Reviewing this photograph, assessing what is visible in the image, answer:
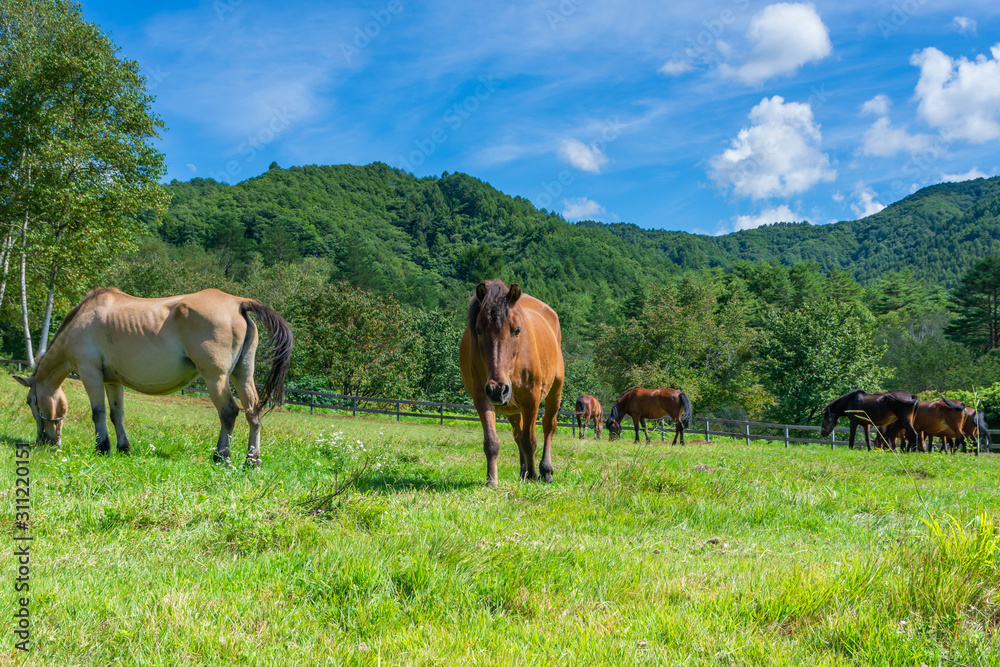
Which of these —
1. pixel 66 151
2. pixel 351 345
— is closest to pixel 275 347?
pixel 66 151

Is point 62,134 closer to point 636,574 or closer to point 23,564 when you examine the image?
point 23,564

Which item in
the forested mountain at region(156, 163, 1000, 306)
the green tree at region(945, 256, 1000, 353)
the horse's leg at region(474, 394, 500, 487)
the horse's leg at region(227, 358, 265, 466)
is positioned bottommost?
the horse's leg at region(474, 394, 500, 487)

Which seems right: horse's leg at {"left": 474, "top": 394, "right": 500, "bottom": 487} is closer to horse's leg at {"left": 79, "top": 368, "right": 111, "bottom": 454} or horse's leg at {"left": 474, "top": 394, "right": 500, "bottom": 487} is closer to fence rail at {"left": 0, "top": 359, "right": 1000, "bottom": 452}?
horse's leg at {"left": 79, "top": 368, "right": 111, "bottom": 454}

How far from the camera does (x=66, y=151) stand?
21547mm

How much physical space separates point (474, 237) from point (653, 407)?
10016cm

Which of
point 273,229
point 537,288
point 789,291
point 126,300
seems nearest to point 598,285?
point 537,288

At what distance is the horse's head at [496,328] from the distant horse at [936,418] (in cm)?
1613

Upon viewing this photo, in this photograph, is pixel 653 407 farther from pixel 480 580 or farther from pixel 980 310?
pixel 980 310

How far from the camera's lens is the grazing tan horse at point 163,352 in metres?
6.43

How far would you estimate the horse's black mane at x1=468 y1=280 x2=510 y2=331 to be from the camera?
5305 millimetres

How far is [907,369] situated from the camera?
145 feet

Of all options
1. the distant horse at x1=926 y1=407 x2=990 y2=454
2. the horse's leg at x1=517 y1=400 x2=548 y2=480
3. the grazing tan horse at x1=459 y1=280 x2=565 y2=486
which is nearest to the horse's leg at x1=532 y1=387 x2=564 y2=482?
the grazing tan horse at x1=459 y1=280 x2=565 y2=486

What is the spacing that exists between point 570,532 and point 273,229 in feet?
278

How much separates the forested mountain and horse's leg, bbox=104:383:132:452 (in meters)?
57.9
